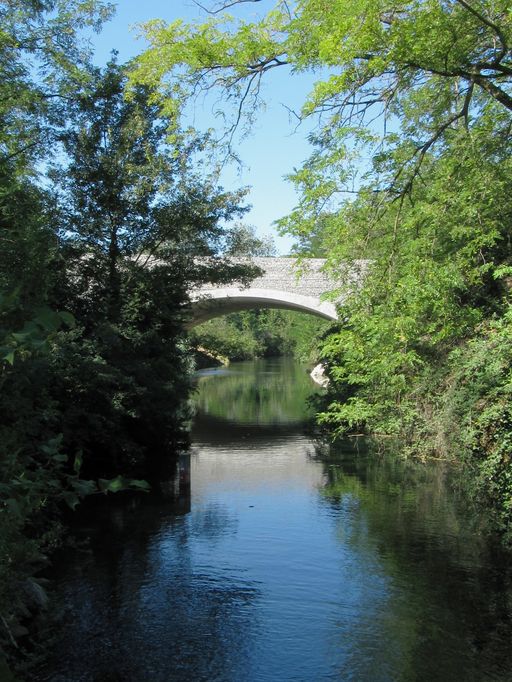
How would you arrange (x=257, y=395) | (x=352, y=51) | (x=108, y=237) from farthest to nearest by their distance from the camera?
(x=257, y=395) → (x=108, y=237) → (x=352, y=51)

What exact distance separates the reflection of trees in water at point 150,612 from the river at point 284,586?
2 centimetres

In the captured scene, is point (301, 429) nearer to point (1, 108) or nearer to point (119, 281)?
point (119, 281)

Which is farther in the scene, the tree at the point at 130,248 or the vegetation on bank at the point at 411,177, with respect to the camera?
the tree at the point at 130,248

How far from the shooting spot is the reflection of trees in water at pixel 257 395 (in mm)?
22031

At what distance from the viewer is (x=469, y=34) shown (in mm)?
6938

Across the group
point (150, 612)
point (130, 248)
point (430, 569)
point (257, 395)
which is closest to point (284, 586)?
point (150, 612)

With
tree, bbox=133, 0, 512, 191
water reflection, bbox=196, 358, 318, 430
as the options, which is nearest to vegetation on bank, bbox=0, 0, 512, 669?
tree, bbox=133, 0, 512, 191

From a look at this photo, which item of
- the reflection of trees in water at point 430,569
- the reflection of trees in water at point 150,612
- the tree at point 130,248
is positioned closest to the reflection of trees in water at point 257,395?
the tree at point 130,248

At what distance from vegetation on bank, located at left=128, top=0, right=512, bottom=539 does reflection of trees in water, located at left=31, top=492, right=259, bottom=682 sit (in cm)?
265

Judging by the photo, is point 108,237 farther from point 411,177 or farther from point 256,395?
point 256,395

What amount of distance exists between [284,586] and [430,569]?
1.69 meters

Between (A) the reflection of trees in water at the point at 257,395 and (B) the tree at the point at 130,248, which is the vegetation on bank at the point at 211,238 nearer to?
(B) the tree at the point at 130,248

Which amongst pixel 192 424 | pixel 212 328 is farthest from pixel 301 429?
pixel 212 328

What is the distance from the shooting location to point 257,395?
27516 mm
